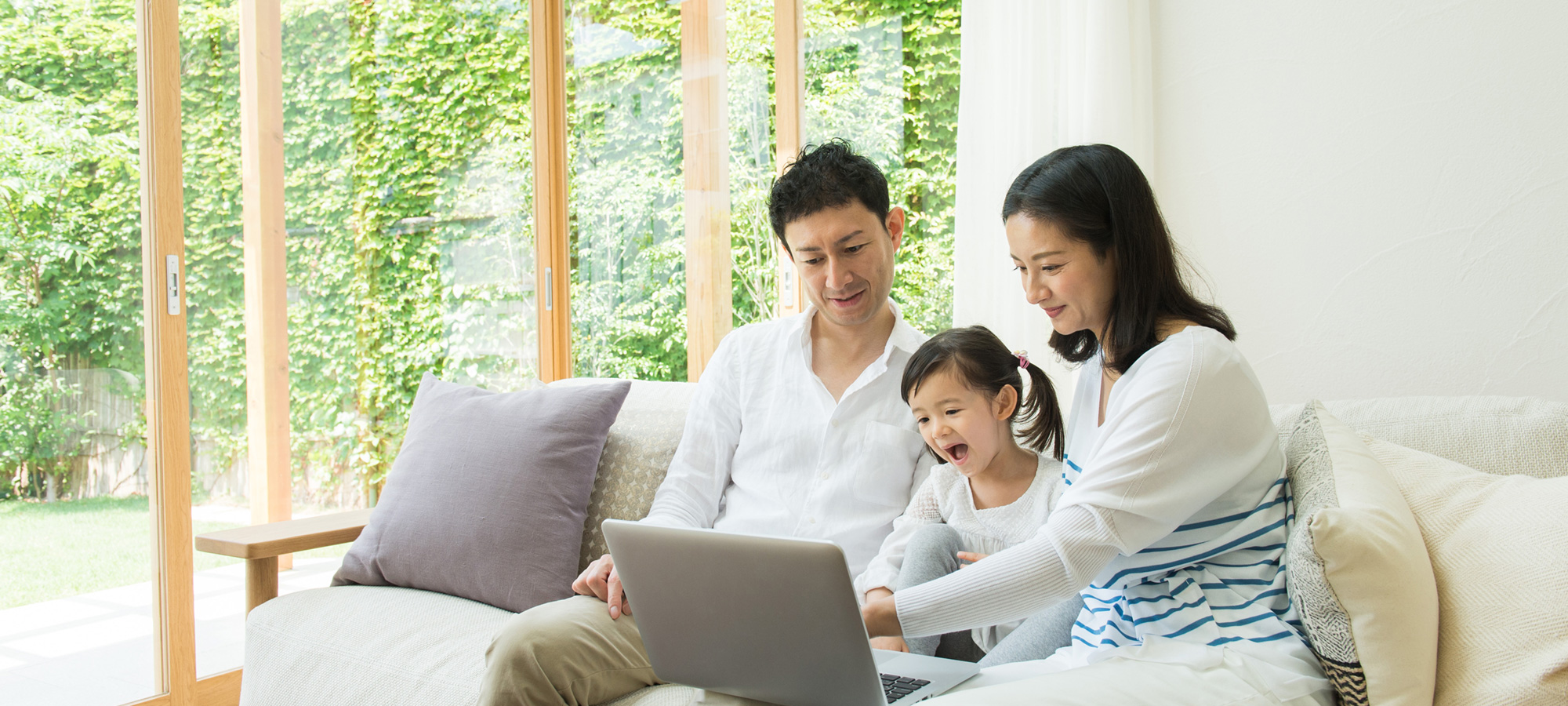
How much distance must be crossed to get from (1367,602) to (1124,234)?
471mm

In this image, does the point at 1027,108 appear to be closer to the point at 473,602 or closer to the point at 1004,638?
the point at 1004,638

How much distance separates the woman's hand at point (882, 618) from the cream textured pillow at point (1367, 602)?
432 mm

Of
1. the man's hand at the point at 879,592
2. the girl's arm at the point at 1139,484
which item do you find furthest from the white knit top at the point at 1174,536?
the man's hand at the point at 879,592

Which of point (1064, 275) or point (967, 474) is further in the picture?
point (967, 474)

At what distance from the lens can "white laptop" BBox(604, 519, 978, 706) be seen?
0.98 m

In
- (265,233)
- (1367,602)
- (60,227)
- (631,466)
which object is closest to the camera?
(1367,602)

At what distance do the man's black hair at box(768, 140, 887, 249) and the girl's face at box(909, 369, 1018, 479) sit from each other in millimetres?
391

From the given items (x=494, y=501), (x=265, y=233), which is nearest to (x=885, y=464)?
(x=494, y=501)

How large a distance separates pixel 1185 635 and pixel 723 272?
93.5 inches

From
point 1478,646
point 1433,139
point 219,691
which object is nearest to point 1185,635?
→ point 1478,646

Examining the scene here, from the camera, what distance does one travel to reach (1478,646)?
982 millimetres

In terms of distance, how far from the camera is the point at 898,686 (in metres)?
1.13

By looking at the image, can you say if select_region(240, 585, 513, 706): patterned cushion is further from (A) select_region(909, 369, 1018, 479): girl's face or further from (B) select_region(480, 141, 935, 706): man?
(A) select_region(909, 369, 1018, 479): girl's face

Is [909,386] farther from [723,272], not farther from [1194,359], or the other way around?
[723,272]
